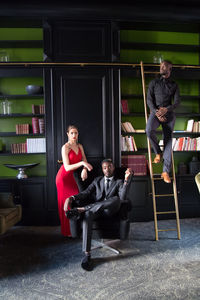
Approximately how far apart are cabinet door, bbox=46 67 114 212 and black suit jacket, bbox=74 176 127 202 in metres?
0.95

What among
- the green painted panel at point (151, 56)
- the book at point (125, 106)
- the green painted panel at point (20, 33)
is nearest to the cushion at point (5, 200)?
the book at point (125, 106)

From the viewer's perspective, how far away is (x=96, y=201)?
345 cm

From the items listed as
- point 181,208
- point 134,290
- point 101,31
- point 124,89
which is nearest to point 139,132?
point 124,89

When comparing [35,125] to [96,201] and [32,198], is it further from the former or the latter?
[96,201]

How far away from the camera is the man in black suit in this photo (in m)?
2.89

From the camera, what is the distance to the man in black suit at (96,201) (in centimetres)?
289

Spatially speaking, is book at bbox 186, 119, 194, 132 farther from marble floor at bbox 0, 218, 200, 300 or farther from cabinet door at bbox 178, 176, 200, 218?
marble floor at bbox 0, 218, 200, 300

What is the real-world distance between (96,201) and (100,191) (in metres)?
0.15

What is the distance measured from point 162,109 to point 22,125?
8.16 ft

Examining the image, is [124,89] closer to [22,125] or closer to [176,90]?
[176,90]

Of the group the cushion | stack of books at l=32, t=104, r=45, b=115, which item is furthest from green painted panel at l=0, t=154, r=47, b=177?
the cushion

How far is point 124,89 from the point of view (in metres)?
4.84

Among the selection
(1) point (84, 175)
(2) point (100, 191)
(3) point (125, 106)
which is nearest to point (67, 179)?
(1) point (84, 175)

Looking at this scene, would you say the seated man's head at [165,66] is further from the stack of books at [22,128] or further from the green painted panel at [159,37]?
the stack of books at [22,128]
